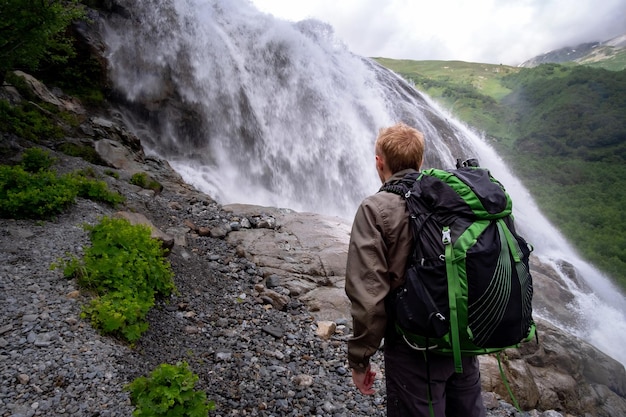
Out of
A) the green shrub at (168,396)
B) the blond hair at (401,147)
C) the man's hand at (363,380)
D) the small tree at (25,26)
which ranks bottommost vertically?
the green shrub at (168,396)

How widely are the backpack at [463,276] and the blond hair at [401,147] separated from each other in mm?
397

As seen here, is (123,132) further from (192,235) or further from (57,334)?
(57,334)

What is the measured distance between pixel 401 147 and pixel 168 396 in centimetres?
272

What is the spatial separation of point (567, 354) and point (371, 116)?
1510 cm

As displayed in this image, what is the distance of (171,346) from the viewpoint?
15.7 feet

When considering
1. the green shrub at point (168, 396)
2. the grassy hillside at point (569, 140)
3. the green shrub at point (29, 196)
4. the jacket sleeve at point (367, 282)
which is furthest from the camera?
the grassy hillside at point (569, 140)

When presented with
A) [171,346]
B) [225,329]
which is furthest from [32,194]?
[225,329]

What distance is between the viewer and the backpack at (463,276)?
2.13 metres

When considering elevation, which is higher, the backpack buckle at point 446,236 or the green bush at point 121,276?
the backpack buckle at point 446,236

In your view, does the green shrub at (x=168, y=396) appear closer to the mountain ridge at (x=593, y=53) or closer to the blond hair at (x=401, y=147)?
the blond hair at (x=401, y=147)

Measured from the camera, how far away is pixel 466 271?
213 centimetres

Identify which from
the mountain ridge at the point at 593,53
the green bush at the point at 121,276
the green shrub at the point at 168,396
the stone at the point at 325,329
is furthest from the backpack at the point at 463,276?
the mountain ridge at the point at 593,53

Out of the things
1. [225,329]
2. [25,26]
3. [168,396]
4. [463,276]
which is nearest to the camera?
[463,276]

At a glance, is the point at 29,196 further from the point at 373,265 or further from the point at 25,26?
the point at 373,265
